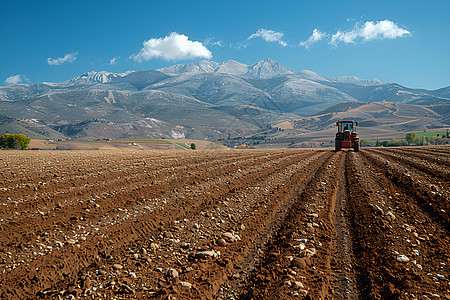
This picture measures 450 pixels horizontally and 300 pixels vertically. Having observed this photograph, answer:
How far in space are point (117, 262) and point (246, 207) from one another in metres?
4.72

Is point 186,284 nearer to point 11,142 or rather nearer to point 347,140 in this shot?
point 347,140

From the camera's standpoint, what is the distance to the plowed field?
14.6 feet

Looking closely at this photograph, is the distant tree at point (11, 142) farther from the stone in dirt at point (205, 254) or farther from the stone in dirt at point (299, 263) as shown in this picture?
the stone in dirt at point (299, 263)

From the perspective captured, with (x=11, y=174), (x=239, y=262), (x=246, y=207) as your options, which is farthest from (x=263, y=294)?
(x=11, y=174)

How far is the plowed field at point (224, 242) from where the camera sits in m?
4.46

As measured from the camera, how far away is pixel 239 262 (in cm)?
538

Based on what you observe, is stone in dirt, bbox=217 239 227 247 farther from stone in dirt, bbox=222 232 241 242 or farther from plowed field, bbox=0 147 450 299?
stone in dirt, bbox=222 232 241 242

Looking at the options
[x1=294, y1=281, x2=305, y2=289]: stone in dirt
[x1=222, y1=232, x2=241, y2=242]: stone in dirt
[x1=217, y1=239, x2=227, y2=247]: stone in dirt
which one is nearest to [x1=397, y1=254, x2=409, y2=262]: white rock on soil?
[x1=294, y1=281, x2=305, y2=289]: stone in dirt

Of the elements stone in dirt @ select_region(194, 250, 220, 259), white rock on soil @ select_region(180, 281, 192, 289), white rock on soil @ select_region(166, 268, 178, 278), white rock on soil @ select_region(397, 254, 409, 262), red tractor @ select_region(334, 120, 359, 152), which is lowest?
white rock on soil @ select_region(180, 281, 192, 289)

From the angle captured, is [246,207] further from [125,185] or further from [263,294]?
[125,185]

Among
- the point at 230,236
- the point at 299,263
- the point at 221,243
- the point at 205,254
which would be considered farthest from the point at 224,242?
the point at 299,263

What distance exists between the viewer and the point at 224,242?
609cm

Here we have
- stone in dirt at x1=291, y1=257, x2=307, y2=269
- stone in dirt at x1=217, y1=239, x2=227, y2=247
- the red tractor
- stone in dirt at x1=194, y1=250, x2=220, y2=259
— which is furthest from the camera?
the red tractor

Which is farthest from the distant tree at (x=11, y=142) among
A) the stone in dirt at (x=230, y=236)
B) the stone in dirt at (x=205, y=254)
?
the stone in dirt at (x=205, y=254)
